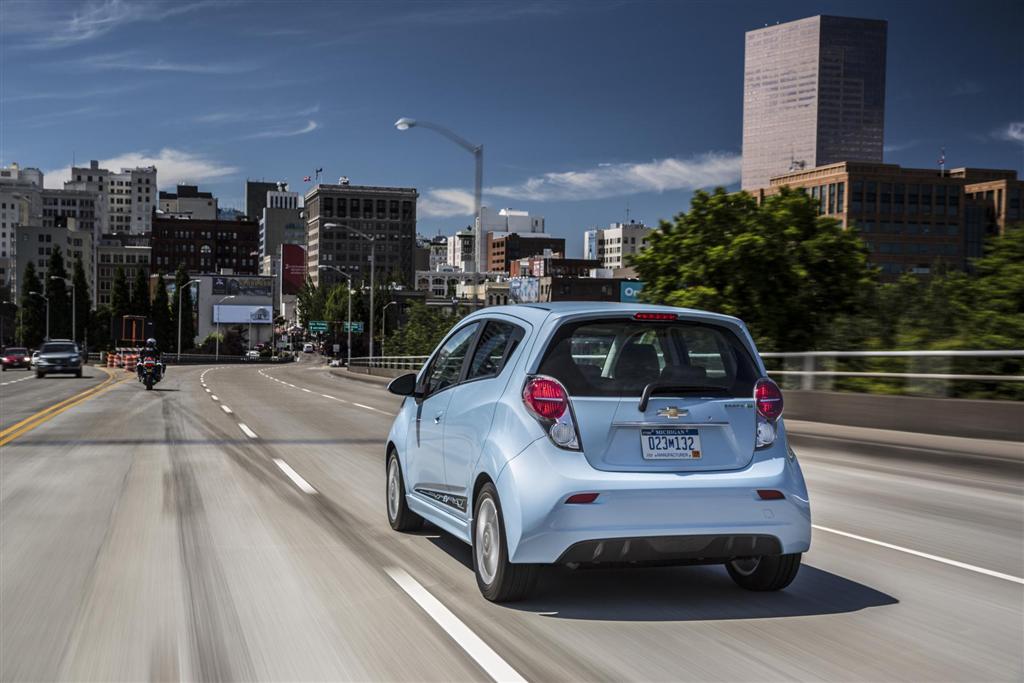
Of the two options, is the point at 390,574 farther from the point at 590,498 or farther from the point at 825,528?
the point at 825,528

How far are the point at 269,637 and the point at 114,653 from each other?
0.71 meters

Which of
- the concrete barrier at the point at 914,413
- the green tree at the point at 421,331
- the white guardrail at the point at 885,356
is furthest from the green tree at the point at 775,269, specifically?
the green tree at the point at 421,331

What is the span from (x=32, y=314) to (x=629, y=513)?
164305 mm

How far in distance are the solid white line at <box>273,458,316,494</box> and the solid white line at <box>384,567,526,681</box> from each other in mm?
4131

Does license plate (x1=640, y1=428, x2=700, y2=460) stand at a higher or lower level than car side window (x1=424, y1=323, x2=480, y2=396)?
lower

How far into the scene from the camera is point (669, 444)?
230 inches

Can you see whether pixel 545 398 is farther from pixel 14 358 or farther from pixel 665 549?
pixel 14 358

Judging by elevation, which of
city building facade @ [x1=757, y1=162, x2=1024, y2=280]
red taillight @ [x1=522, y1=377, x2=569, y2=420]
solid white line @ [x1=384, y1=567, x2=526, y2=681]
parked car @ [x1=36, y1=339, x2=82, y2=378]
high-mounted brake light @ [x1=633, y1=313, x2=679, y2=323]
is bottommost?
parked car @ [x1=36, y1=339, x2=82, y2=378]

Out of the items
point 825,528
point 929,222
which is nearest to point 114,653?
point 825,528

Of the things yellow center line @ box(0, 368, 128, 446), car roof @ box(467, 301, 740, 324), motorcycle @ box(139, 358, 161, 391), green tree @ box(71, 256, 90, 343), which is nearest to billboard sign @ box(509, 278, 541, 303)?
motorcycle @ box(139, 358, 161, 391)

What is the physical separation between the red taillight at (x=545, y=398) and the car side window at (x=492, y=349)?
0.51 m

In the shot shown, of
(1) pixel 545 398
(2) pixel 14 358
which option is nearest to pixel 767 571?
(1) pixel 545 398

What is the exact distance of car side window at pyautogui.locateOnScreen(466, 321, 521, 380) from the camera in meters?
6.44

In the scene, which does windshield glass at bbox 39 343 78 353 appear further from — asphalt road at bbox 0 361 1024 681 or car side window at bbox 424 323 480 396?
car side window at bbox 424 323 480 396
